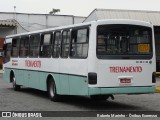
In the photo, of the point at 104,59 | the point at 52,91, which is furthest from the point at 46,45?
the point at 104,59

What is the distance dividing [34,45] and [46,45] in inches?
61.5

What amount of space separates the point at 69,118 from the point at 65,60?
3.99 meters

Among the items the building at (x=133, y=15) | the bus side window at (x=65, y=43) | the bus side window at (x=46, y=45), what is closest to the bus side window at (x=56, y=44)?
the bus side window at (x=65, y=43)

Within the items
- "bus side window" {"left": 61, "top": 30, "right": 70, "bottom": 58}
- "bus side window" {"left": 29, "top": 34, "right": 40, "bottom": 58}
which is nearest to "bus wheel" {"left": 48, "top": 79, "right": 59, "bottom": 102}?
"bus side window" {"left": 61, "top": 30, "right": 70, "bottom": 58}

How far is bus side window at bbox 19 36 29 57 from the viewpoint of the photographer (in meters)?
20.9

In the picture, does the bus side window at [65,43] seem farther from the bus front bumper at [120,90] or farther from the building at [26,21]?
the building at [26,21]

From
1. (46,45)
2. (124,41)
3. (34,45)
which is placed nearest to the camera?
(124,41)

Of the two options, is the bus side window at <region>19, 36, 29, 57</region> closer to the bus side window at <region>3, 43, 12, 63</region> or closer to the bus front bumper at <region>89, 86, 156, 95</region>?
the bus side window at <region>3, 43, 12, 63</region>

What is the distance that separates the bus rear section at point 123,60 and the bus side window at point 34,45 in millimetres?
5175

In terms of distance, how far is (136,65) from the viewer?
14867mm

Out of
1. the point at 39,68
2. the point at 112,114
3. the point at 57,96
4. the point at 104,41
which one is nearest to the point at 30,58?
the point at 39,68

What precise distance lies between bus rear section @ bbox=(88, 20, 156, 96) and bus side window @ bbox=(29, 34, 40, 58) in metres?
5.18

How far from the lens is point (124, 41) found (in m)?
15.2

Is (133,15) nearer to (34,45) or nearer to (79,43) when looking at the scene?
(34,45)
